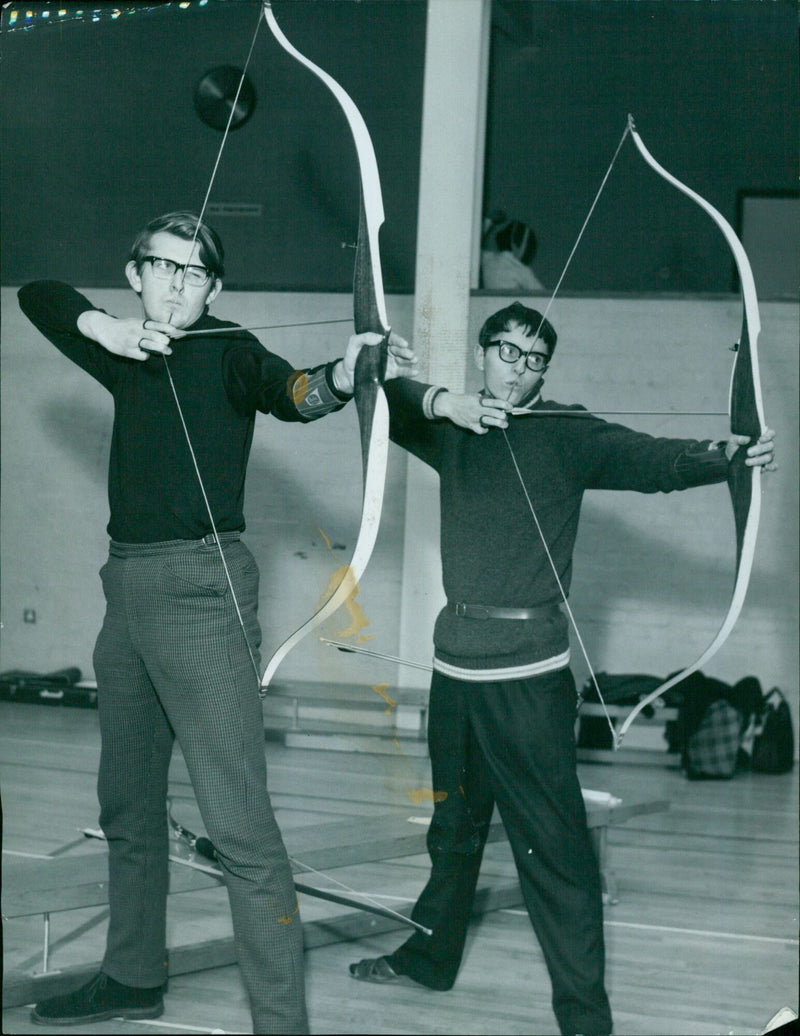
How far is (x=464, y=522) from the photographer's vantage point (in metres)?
1.77

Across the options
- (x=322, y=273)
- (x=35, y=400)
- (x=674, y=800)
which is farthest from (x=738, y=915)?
(x=322, y=273)

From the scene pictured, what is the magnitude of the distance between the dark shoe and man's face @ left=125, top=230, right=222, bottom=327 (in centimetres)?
109

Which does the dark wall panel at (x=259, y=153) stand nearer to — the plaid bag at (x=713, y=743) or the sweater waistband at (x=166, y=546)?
the plaid bag at (x=713, y=743)

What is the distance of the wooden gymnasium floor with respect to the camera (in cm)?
192

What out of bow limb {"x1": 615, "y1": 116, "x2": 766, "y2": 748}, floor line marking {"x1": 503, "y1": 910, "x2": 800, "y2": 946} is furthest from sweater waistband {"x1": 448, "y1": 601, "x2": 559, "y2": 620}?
floor line marking {"x1": 503, "y1": 910, "x2": 800, "y2": 946}

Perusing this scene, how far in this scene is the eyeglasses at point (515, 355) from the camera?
177cm

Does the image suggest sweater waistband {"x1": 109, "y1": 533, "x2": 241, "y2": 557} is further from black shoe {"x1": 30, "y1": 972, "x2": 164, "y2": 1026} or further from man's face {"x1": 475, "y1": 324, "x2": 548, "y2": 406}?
black shoe {"x1": 30, "y1": 972, "x2": 164, "y2": 1026}

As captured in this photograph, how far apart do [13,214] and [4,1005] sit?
266cm

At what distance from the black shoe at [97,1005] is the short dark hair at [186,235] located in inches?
40.8

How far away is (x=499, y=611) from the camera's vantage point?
1.75m

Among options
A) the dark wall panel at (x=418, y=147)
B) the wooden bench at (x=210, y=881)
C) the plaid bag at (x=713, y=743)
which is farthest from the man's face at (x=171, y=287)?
the plaid bag at (x=713, y=743)

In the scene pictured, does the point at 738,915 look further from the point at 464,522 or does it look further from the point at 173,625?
the point at 173,625

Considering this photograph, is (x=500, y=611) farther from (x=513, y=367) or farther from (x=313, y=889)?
(x=313, y=889)

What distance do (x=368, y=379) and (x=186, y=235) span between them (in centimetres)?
34
